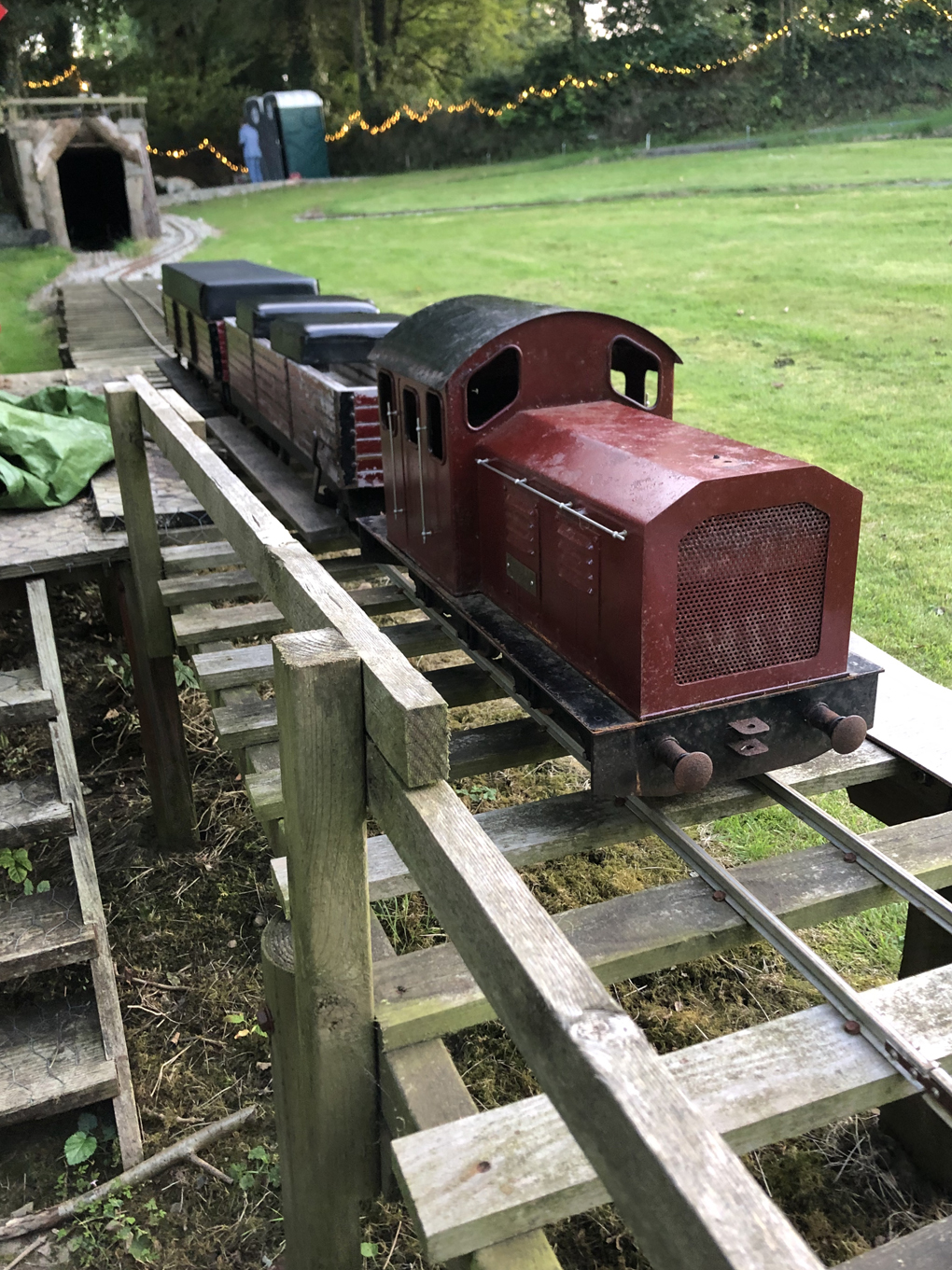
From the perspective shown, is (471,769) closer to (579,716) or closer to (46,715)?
(579,716)

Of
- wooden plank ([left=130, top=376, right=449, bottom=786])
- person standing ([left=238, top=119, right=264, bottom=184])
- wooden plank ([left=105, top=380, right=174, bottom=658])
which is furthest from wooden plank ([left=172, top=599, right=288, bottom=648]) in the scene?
person standing ([left=238, top=119, right=264, bottom=184])

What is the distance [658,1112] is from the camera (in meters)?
1.33

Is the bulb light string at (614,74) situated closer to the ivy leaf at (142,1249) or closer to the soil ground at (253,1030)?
the soil ground at (253,1030)

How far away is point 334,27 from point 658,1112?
5611 cm

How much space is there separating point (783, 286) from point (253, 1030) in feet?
45.1

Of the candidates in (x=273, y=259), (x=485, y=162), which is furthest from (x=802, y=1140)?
(x=485, y=162)

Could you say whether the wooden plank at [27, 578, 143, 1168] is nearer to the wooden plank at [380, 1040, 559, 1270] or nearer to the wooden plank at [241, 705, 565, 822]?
the wooden plank at [241, 705, 565, 822]

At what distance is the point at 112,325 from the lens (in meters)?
16.8

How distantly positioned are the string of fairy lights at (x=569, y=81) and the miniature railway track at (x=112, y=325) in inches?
Result: 580

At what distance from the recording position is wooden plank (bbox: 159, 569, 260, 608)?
20.2ft

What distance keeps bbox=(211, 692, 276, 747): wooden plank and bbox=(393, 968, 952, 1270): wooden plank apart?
7.91 feet

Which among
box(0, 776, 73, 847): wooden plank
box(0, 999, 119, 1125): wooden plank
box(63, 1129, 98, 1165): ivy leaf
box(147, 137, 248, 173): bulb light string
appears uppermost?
box(147, 137, 248, 173): bulb light string

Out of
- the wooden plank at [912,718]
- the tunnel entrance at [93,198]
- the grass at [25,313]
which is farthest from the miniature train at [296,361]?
the tunnel entrance at [93,198]

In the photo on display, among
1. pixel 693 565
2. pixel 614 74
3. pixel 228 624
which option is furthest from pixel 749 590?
pixel 614 74
